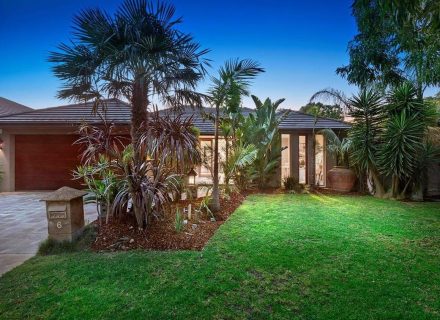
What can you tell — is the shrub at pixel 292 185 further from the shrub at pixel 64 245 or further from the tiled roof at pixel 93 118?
the shrub at pixel 64 245

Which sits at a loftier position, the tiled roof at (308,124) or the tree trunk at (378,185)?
the tiled roof at (308,124)

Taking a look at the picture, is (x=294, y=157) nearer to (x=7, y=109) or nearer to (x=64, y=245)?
(x=64, y=245)

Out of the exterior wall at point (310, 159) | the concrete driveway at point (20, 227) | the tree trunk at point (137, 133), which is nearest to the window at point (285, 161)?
the exterior wall at point (310, 159)

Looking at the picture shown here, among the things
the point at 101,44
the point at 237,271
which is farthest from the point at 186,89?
the point at 237,271

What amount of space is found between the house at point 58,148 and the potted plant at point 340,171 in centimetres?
85

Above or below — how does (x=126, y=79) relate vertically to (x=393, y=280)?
above

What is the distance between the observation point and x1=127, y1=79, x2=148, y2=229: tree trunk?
16.8ft

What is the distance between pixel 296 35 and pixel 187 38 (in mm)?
6415

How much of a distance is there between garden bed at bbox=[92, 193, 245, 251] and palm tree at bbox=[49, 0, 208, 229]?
1.75ft

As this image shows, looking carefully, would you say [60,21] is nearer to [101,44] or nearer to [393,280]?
[101,44]

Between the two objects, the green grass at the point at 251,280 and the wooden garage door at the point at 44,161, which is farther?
the wooden garage door at the point at 44,161

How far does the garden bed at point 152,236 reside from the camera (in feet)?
15.9

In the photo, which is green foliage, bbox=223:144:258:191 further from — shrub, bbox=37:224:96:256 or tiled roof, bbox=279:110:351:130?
shrub, bbox=37:224:96:256

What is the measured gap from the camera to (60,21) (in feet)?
31.3
